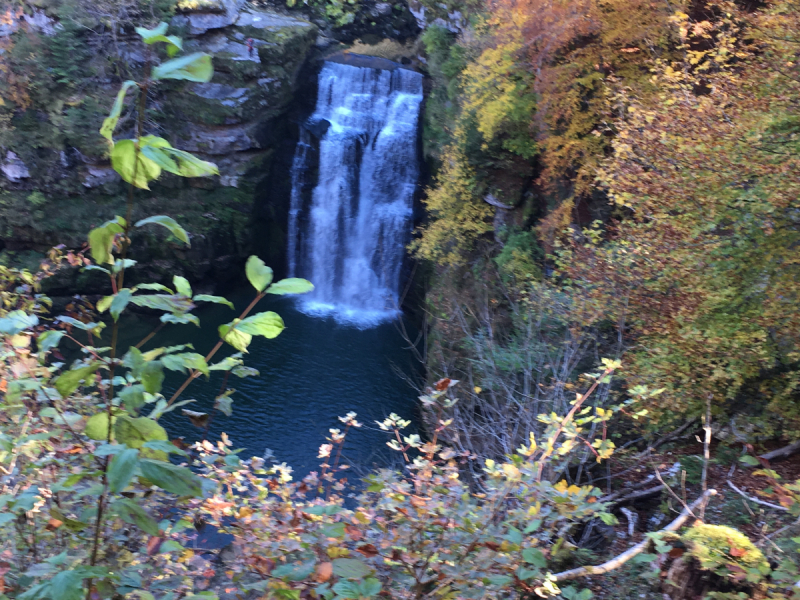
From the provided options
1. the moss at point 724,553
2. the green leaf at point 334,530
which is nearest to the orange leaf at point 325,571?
the green leaf at point 334,530

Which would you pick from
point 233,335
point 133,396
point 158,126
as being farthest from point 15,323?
point 158,126

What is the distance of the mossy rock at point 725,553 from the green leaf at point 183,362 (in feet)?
9.00

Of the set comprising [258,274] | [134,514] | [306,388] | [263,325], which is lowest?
[306,388]

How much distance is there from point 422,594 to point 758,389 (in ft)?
18.8

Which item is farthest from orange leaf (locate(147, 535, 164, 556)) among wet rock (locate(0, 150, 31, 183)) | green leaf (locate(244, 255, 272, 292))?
wet rock (locate(0, 150, 31, 183))

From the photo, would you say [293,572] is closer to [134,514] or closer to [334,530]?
[334,530]

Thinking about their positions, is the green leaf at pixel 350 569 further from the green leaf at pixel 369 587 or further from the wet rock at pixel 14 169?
the wet rock at pixel 14 169

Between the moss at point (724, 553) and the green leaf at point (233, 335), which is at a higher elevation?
the green leaf at point (233, 335)

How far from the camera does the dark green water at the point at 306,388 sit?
13312 mm

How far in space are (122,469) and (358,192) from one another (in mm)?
20503

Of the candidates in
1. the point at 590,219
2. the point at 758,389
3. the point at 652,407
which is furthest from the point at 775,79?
the point at 590,219

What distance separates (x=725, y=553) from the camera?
2.77 meters

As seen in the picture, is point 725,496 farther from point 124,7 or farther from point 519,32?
point 124,7

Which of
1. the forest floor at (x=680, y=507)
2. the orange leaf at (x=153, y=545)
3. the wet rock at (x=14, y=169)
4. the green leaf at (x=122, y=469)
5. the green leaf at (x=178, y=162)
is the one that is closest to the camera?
the green leaf at (x=122, y=469)
